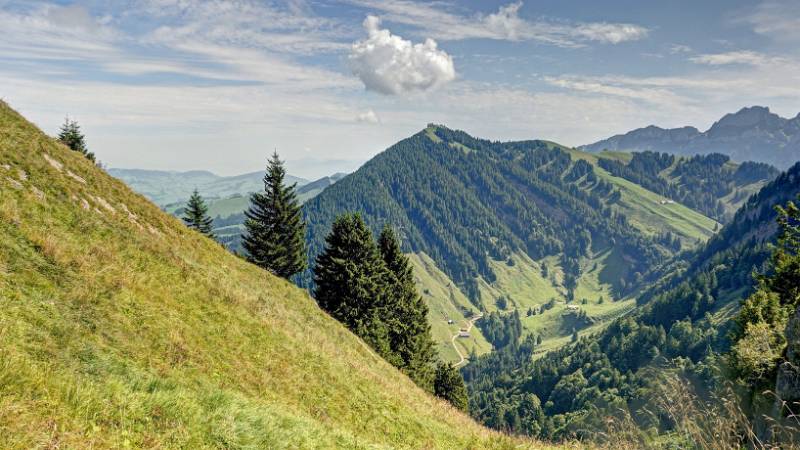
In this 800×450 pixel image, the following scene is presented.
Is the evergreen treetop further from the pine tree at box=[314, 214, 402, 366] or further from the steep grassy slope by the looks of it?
the steep grassy slope

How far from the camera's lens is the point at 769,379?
1970 cm

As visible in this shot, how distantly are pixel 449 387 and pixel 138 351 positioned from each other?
52.8 metres

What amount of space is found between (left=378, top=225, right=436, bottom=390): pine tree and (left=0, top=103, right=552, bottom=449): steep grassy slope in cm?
2446

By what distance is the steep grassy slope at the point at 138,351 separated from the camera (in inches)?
285

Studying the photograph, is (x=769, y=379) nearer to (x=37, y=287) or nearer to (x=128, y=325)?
(x=128, y=325)

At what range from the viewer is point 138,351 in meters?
12.4

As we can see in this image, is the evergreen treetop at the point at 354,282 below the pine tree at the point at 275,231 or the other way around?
below

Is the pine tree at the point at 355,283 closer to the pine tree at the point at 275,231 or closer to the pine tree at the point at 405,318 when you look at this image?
the pine tree at the point at 405,318

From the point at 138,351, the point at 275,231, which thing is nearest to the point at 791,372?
the point at 138,351

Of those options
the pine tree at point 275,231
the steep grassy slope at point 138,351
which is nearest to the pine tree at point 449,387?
the pine tree at point 275,231

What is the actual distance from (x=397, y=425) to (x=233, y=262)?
75.1 ft

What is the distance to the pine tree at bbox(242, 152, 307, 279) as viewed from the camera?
185 feet

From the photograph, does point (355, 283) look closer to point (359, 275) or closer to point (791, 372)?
point (359, 275)

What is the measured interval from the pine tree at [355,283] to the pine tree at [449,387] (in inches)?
520
